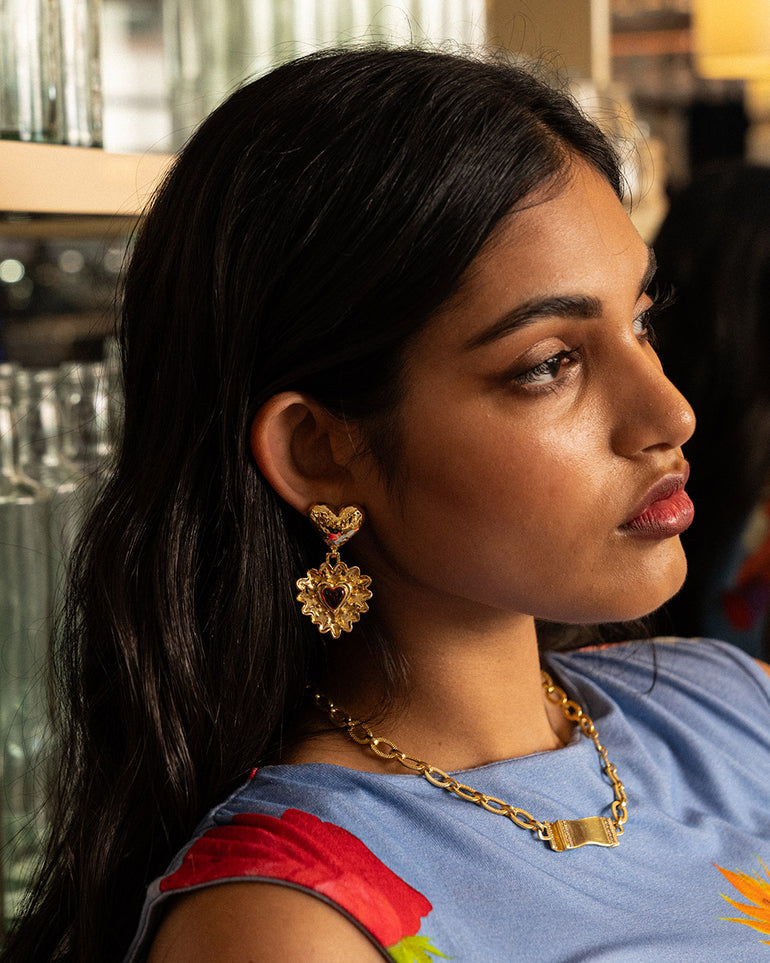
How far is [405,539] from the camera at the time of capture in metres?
0.95

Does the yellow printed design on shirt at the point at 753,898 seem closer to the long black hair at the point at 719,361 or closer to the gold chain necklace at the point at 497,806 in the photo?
the gold chain necklace at the point at 497,806

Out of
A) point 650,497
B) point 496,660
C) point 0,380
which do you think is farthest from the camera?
point 0,380

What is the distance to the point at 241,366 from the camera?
93 centimetres

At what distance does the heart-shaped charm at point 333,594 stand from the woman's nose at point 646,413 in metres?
0.23

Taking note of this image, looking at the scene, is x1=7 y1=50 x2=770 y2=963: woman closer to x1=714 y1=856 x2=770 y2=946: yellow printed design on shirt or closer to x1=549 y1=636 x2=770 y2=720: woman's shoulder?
x1=714 y1=856 x2=770 y2=946: yellow printed design on shirt

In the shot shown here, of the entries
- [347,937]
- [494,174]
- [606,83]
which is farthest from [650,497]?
[606,83]

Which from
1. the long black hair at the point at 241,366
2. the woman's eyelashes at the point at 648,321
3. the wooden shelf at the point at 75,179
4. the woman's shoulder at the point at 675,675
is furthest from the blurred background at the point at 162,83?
the woman's shoulder at the point at 675,675

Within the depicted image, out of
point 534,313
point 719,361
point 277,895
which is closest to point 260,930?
point 277,895

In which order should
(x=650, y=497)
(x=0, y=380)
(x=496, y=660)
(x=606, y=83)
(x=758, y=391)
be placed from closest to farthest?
(x=650, y=497)
(x=496, y=660)
(x=0, y=380)
(x=606, y=83)
(x=758, y=391)

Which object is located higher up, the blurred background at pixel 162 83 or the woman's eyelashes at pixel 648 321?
the blurred background at pixel 162 83

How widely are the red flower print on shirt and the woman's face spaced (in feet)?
0.68

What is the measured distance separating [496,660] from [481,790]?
0.10 m

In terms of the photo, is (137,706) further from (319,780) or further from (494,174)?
(494,174)

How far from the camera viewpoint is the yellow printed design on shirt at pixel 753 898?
99 centimetres
